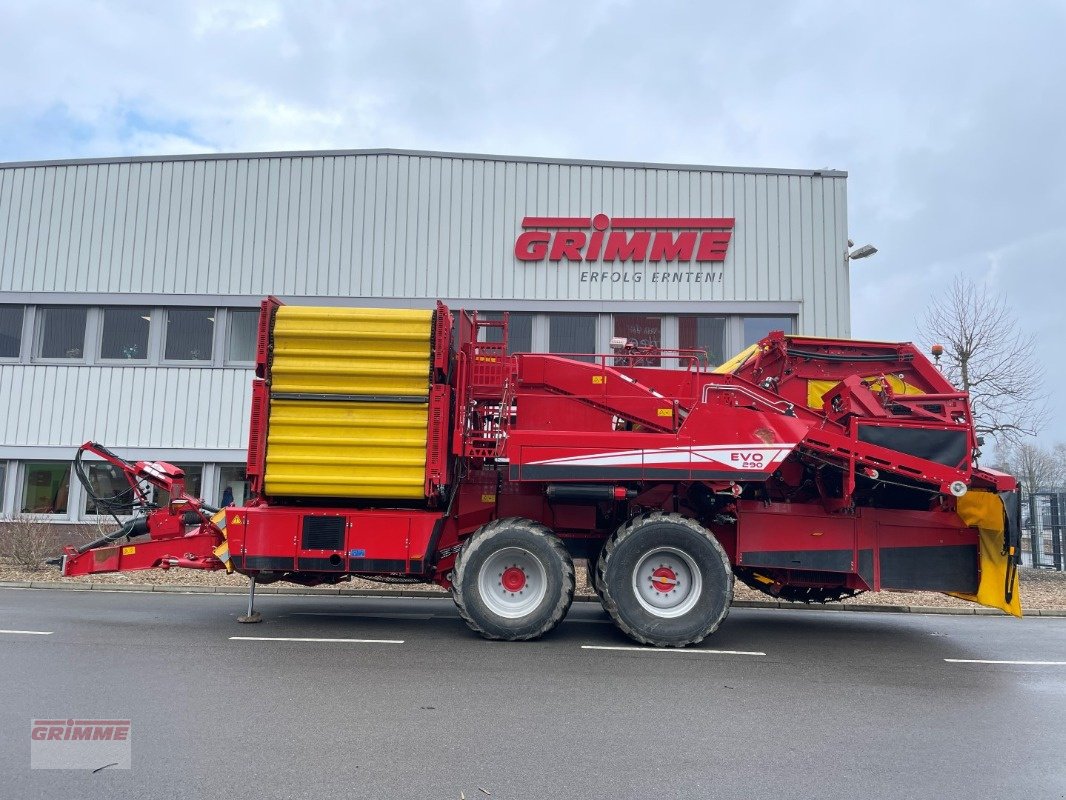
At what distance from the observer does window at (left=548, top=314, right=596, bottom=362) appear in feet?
52.6

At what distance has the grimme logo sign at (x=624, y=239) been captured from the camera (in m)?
15.9

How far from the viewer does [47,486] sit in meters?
16.0

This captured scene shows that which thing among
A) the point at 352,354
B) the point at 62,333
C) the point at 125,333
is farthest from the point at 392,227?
the point at 352,354

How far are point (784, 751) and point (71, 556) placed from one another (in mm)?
8014

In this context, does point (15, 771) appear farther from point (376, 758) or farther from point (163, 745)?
point (376, 758)

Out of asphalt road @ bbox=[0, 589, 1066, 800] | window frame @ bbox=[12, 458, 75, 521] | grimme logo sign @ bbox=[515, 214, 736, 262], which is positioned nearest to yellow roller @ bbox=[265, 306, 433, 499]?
asphalt road @ bbox=[0, 589, 1066, 800]

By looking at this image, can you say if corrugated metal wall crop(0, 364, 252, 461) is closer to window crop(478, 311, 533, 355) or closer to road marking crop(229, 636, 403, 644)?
window crop(478, 311, 533, 355)

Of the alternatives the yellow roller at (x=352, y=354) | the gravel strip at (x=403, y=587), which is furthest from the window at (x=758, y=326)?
the yellow roller at (x=352, y=354)

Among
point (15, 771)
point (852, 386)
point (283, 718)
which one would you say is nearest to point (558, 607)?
point (283, 718)

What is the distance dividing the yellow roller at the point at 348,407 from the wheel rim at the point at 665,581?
243 centimetres

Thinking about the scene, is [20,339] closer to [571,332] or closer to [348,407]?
[571,332]

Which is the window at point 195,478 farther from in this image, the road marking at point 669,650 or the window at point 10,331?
the road marking at point 669,650

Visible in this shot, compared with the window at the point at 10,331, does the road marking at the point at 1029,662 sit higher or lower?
lower

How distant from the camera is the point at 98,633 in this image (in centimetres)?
791
